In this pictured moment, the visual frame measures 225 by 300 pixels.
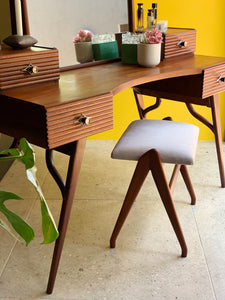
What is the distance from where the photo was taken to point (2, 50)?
5.61 feet

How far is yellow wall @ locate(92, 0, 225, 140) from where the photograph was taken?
115 inches

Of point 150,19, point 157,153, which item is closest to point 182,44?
point 150,19

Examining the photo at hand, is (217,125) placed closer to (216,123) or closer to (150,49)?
(216,123)

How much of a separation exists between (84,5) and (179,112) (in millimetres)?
1317

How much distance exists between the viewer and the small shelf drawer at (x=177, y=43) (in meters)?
2.25

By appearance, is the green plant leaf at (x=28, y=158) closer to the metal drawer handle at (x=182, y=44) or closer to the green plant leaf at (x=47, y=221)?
the green plant leaf at (x=47, y=221)

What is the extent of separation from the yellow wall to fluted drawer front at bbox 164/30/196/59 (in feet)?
1.95

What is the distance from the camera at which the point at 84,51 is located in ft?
7.11

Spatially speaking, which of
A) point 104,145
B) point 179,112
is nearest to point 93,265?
point 104,145

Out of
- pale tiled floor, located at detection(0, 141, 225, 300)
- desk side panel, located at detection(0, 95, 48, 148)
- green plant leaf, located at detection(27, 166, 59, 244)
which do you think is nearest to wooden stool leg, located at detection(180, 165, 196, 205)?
pale tiled floor, located at detection(0, 141, 225, 300)

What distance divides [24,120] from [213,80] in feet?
3.61

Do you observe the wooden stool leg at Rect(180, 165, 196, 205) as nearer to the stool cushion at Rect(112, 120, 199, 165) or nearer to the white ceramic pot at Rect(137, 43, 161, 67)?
the stool cushion at Rect(112, 120, 199, 165)

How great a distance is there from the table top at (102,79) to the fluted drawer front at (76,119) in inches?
1.0

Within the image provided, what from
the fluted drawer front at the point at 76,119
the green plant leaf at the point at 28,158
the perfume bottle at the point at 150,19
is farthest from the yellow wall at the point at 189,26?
the green plant leaf at the point at 28,158
